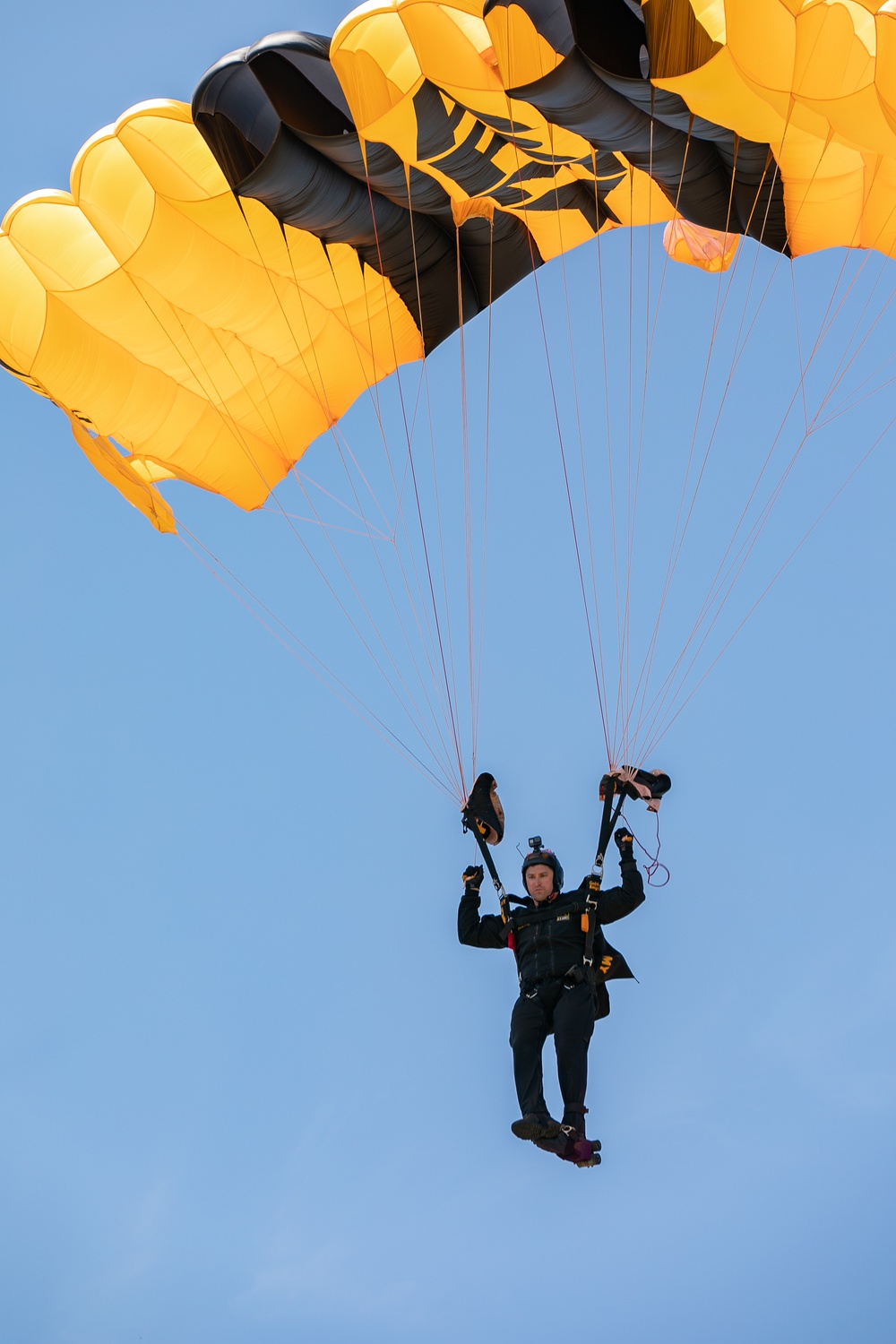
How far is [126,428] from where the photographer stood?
9844 millimetres

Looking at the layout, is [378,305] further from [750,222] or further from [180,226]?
[750,222]

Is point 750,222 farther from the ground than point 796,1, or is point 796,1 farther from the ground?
point 750,222

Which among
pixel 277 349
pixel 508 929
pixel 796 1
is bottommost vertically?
pixel 508 929

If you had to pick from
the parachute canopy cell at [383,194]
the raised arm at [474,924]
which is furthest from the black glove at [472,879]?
the parachute canopy cell at [383,194]

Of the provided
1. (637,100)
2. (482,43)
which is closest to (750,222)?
(637,100)

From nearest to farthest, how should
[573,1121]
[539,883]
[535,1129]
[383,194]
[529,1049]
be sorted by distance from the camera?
[535,1129] < [573,1121] < [529,1049] < [539,883] < [383,194]

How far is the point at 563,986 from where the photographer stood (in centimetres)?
816

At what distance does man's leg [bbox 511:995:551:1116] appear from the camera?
7.85 metres

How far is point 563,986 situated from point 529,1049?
0.35 metres

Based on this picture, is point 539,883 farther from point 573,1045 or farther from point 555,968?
point 573,1045

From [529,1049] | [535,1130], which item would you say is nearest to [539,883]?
[529,1049]

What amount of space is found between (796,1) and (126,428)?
462cm

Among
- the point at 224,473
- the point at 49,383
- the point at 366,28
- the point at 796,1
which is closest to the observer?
the point at 796,1

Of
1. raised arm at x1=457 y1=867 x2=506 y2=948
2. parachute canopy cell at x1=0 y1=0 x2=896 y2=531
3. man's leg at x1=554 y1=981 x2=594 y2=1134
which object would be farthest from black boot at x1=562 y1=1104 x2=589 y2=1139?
parachute canopy cell at x1=0 y1=0 x2=896 y2=531
